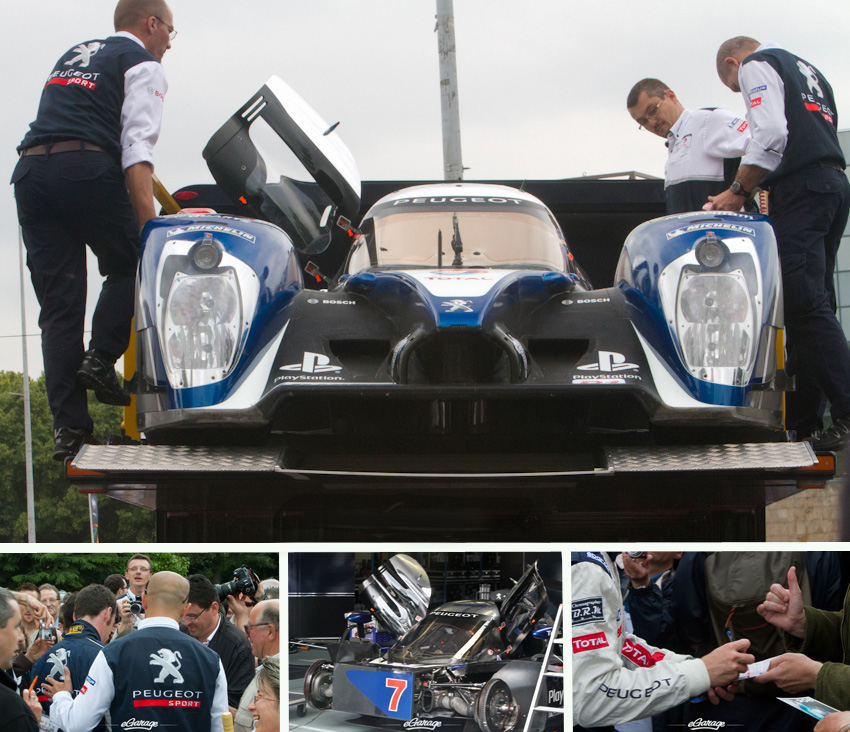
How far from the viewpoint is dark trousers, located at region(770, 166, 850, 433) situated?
404 centimetres

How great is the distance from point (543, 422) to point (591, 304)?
19.5 inches

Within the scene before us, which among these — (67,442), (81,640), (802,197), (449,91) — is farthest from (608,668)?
(449,91)

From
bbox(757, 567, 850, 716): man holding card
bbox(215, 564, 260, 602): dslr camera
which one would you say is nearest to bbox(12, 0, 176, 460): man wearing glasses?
bbox(215, 564, 260, 602): dslr camera

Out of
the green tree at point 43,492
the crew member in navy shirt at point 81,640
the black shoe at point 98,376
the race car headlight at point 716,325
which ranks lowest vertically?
the green tree at point 43,492

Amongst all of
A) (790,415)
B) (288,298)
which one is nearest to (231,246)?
(288,298)

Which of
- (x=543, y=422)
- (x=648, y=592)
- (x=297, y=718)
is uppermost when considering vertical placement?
(x=543, y=422)

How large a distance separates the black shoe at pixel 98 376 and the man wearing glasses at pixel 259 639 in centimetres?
189

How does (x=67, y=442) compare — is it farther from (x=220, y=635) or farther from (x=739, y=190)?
(x=739, y=190)

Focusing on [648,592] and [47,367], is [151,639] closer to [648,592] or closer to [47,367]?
[648,592]

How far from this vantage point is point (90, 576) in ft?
8.23

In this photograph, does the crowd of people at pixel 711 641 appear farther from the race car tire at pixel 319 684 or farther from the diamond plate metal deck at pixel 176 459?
the diamond plate metal deck at pixel 176 459

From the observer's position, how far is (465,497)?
377cm

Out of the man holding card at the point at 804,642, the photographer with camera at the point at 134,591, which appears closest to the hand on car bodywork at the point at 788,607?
the man holding card at the point at 804,642

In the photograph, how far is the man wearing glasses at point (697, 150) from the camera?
220 inches
